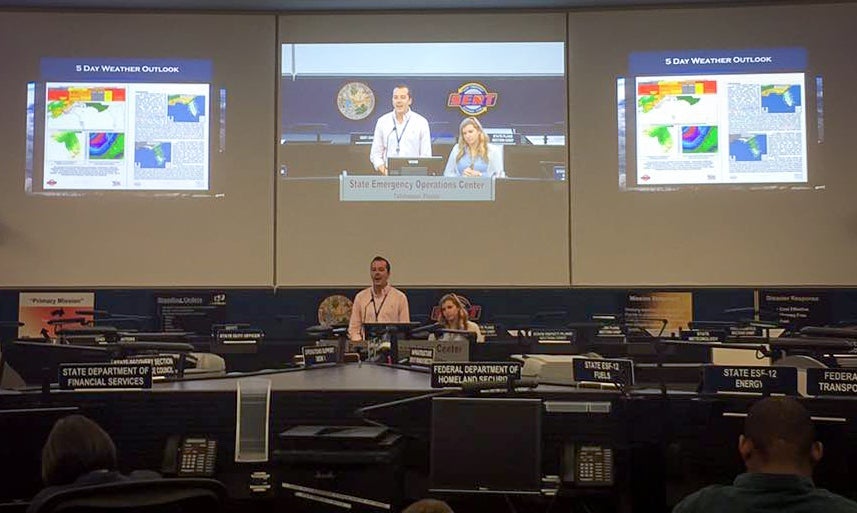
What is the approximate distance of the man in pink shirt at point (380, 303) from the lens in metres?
6.52

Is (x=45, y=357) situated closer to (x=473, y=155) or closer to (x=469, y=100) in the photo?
(x=473, y=155)

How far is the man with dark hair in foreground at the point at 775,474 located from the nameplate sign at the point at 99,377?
1.96m

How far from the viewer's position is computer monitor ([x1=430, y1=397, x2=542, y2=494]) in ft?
8.82

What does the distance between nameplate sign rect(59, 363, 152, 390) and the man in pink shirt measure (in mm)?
3562

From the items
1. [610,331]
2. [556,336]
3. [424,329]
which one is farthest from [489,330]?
[424,329]

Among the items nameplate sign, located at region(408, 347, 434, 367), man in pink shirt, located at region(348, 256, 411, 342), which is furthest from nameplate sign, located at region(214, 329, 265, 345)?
nameplate sign, located at region(408, 347, 434, 367)

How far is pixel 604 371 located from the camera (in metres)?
3.04

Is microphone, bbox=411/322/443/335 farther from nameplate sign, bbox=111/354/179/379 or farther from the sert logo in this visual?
the sert logo

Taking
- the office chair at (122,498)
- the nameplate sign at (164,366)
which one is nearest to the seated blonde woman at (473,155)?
the nameplate sign at (164,366)

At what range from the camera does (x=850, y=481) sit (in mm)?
2801

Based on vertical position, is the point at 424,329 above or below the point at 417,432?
above

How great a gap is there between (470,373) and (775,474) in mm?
1254

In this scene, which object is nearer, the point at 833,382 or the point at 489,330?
the point at 833,382

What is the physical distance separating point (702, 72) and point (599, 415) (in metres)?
5.67
